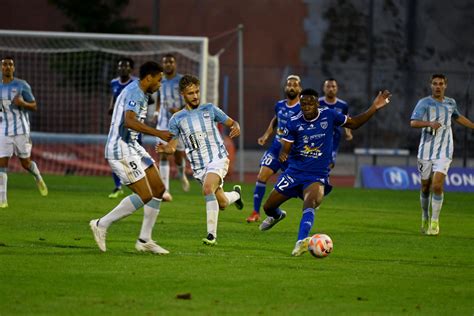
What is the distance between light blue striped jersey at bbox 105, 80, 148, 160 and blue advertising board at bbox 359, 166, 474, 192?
50.1 feet

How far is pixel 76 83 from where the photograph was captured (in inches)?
1271

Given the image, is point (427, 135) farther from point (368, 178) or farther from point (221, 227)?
point (368, 178)

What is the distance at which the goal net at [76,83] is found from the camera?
2700 centimetres

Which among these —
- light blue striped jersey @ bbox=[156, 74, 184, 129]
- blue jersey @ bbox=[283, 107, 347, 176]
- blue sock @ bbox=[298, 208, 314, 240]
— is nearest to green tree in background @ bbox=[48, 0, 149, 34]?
light blue striped jersey @ bbox=[156, 74, 184, 129]

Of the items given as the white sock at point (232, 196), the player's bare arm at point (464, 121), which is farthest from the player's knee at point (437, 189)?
the white sock at point (232, 196)

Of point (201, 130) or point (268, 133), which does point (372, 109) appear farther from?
point (268, 133)

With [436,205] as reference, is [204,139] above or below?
above

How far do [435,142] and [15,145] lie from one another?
7095mm

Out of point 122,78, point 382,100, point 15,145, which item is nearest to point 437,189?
point 382,100

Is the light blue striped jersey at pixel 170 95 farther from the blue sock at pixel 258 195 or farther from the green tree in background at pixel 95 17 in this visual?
the green tree in background at pixel 95 17

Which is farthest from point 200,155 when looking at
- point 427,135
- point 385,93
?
point 427,135

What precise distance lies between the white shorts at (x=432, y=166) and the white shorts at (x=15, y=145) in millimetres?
6743

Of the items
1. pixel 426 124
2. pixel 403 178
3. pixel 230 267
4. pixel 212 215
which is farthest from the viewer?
pixel 403 178

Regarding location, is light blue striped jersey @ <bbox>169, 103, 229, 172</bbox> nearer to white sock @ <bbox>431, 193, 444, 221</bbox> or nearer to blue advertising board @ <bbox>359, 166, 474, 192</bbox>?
white sock @ <bbox>431, 193, 444, 221</bbox>
